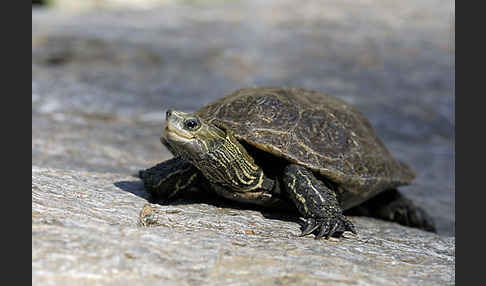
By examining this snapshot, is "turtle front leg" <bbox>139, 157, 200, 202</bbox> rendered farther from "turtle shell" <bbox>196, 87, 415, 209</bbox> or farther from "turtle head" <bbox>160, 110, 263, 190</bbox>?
"turtle shell" <bbox>196, 87, 415, 209</bbox>

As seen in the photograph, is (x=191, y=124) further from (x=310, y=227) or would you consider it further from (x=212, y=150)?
(x=310, y=227)

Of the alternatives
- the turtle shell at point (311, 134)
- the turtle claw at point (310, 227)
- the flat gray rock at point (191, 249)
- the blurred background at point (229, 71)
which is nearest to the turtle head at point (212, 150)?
the turtle shell at point (311, 134)

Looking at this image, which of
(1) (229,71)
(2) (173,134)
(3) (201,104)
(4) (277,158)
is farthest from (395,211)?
(1) (229,71)

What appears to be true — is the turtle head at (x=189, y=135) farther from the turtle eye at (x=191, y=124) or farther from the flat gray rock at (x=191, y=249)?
the flat gray rock at (x=191, y=249)

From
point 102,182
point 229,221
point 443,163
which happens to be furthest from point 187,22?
point 229,221

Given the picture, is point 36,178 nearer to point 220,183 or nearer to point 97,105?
point 220,183
